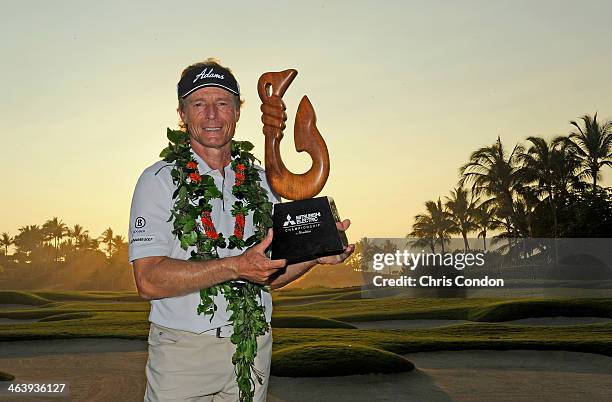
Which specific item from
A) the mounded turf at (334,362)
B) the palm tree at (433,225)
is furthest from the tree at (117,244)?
the mounded turf at (334,362)

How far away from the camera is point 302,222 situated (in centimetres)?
334

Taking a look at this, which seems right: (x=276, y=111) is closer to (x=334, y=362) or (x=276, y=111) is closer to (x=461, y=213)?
(x=334, y=362)

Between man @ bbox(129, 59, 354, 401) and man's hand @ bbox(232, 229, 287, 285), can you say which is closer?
man's hand @ bbox(232, 229, 287, 285)

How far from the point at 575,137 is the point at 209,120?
52662 millimetres

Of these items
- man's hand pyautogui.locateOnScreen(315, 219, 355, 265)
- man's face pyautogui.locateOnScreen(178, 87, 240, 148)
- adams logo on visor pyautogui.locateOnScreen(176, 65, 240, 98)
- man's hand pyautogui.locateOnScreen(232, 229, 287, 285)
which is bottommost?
man's hand pyautogui.locateOnScreen(232, 229, 287, 285)

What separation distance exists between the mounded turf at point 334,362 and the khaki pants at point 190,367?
12.4 m

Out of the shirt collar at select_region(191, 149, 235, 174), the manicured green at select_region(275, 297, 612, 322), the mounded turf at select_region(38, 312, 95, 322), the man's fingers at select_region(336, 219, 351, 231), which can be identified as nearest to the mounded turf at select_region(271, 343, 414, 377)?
the shirt collar at select_region(191, 149, 235, 174)

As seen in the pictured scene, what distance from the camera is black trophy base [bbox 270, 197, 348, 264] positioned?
323 centimetres

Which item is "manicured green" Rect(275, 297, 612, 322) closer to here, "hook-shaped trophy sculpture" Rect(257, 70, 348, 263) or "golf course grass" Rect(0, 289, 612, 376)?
"golf course grass" Rect(0, 289, 612, 376)

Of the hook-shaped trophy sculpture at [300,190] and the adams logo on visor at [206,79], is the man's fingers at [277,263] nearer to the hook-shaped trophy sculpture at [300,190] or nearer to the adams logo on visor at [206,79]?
the hook-shaped trophy sculpture at [300,190]

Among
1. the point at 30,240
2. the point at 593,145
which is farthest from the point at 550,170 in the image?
the point at 30,240

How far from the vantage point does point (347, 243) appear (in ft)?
11.2

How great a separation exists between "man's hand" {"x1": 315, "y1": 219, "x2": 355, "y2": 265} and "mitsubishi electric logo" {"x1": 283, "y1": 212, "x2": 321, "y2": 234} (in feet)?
0.34

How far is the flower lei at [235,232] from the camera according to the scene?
3.37 meters
